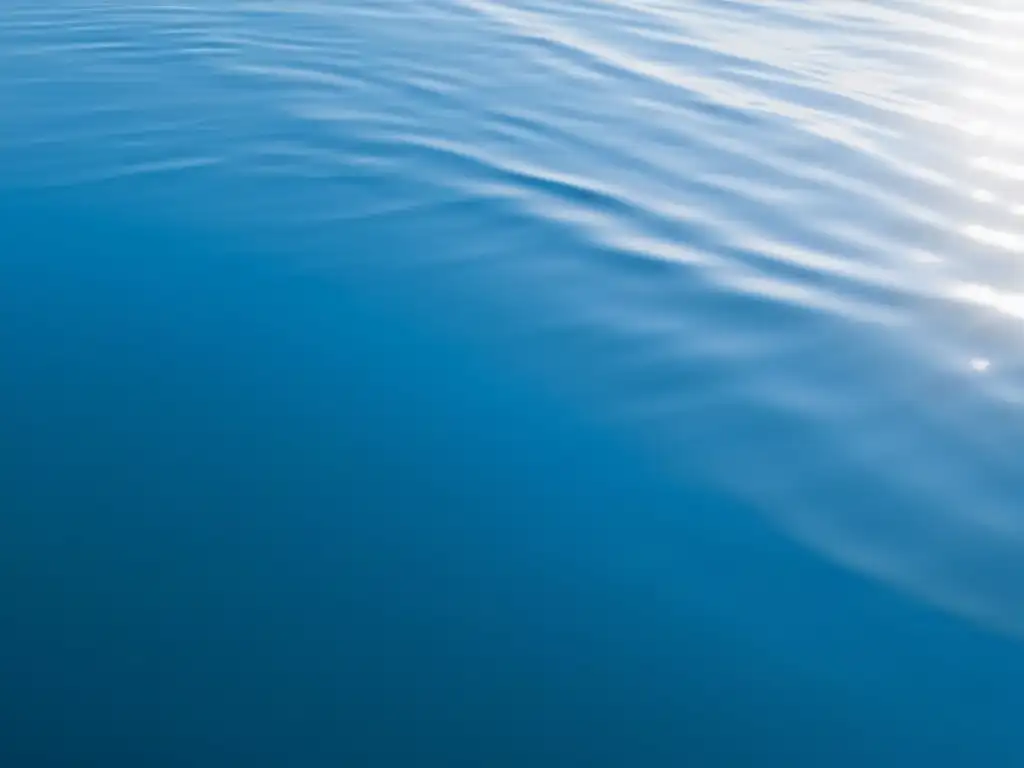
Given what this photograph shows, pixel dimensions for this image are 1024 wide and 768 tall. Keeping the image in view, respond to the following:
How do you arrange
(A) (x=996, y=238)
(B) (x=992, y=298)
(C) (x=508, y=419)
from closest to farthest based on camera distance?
(C) (x=508, y=419), (B) (x=992, y=298), (A) (x=996, y=238)

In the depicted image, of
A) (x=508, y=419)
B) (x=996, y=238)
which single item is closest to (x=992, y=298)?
(x=996, y=238)

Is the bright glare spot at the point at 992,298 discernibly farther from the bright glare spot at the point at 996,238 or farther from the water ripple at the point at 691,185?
the bright glare spot at the point at 996,238

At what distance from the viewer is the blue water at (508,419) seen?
251 centimetres

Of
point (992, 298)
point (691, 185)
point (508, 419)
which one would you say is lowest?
point (508, 419)

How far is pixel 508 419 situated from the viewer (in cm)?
332

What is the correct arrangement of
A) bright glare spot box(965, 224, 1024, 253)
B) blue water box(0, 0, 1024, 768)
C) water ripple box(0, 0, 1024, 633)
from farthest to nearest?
bright glare spot box(965, 224, 1024, 253)
water ripple box(0, 0, 1024, 633)
blue water box(0, 0, 1024, 768)

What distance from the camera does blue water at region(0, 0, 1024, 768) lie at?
2.51 m

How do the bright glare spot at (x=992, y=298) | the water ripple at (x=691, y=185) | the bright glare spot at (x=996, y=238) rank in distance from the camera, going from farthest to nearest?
1. the bright glare spot at (x=996, y=238)
2. the bright glare spot at (x=992, y=298)
3. the water ripple at (x=691, y=185)

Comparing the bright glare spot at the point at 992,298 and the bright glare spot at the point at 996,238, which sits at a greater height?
A: the bright glare spot at the point at 996,238

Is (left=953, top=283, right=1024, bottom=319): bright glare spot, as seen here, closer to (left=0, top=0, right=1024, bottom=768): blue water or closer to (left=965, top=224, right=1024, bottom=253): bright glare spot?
(left=0, top=0, right=1024, bottom=768): blue water

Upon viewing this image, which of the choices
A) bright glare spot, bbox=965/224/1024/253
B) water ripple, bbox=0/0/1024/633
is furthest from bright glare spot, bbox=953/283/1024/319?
bright glare spot, bbox=965/224/1024/253

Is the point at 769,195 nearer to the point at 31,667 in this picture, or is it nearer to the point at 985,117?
the point at 985,117

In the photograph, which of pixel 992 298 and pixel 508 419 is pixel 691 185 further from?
pixel 508 419

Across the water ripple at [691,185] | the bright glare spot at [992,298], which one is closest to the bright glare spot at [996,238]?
the water ripple at [691,185]
